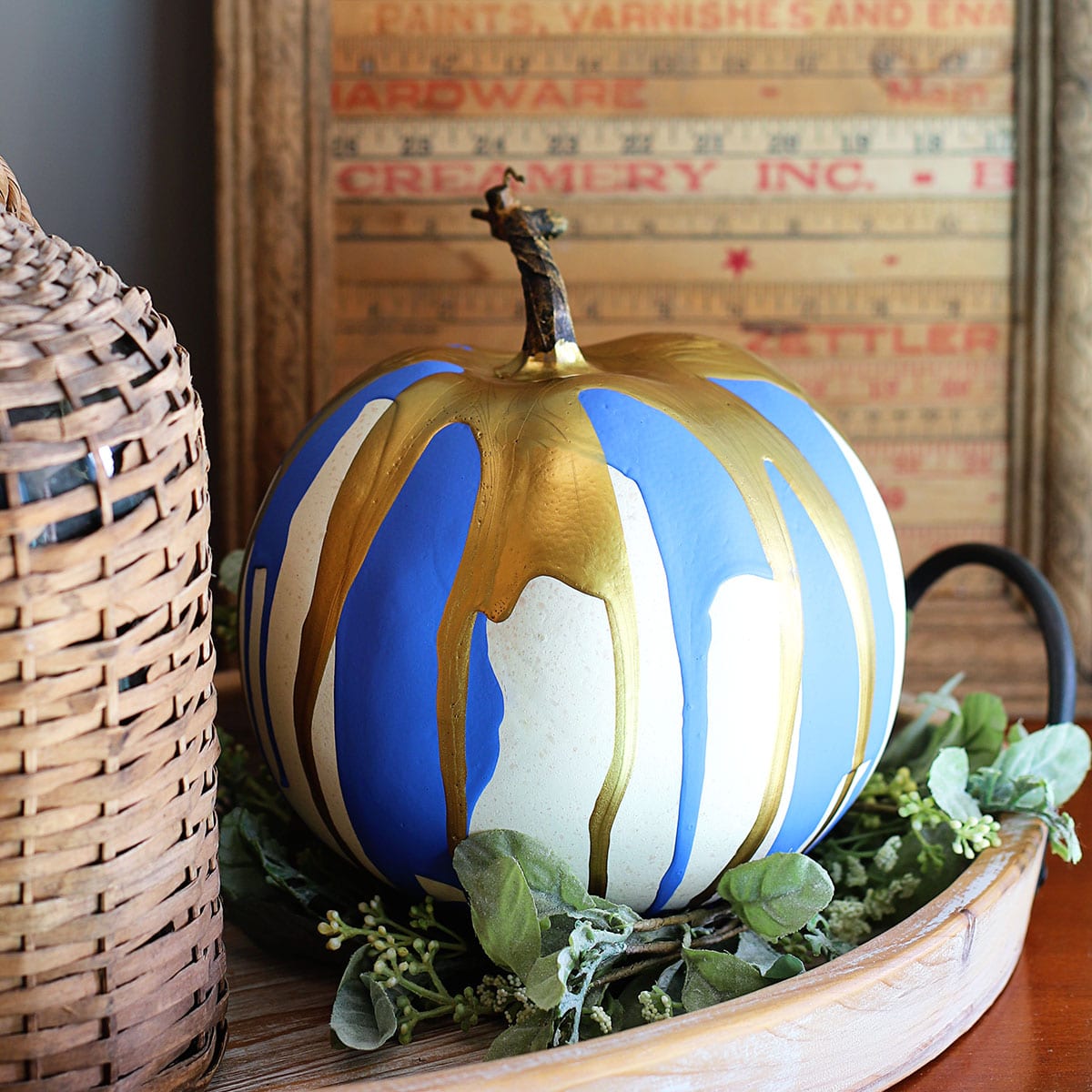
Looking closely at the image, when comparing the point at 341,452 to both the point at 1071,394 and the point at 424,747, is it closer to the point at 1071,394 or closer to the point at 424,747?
the point at 424,747

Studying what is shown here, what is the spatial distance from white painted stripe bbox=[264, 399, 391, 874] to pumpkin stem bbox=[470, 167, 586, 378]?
79 mm

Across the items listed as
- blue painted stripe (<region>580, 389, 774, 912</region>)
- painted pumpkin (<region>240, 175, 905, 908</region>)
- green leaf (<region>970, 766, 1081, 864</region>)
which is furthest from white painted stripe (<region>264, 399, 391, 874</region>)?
green leaf (<region>970, 766, 1081, 864</region>)

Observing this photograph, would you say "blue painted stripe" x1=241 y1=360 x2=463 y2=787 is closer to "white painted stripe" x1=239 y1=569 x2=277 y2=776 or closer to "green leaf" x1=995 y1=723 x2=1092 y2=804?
"white painted stripe" x1=239 y1=569 x2=277 y2=776

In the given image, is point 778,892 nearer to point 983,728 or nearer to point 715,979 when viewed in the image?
point 715,979

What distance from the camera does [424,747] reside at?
0.49 m

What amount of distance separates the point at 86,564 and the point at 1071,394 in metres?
0.75

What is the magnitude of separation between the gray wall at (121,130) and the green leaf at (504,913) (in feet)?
1.58

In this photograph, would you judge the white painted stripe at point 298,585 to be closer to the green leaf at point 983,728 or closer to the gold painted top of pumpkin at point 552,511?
the gold painted top of pumpkin at point 552,511

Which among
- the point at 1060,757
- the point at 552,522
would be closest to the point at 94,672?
the point at 552,522

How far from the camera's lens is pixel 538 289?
0.58 metres

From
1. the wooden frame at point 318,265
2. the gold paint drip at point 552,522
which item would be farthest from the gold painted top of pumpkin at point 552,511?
the wooden frame at point 318,265

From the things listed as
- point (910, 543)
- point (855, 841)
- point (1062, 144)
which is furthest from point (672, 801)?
point (1062, 144)

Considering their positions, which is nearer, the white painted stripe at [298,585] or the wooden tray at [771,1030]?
the wooden tray at [771,1030]

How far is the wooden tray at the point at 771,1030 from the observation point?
1.34 feet
